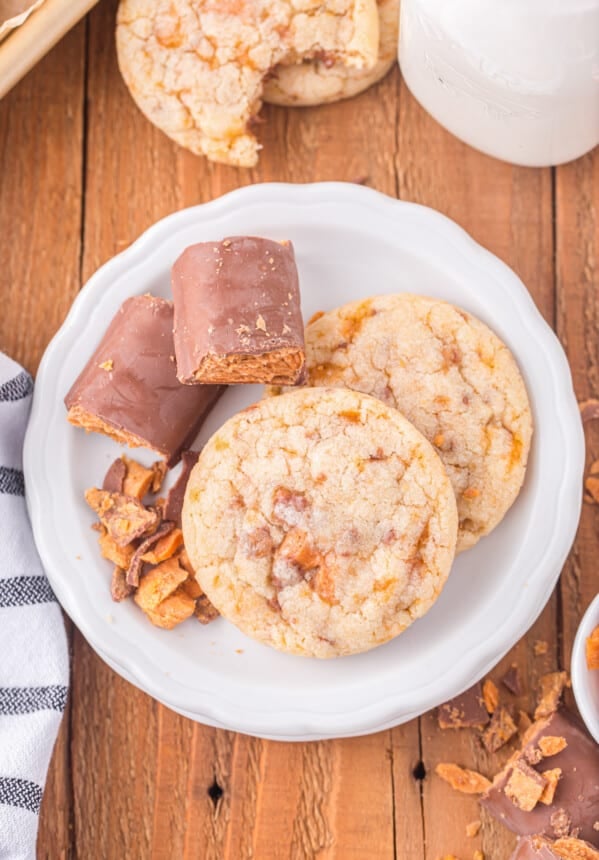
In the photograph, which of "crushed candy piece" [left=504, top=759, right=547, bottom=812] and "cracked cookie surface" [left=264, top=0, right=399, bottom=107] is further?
"cracked cookie surface" [left=264, top=0, right=399, bottom=107]

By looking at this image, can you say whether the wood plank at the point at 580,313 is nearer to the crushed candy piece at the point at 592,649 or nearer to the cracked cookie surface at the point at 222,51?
the crushed candy piece at the point at 592,649

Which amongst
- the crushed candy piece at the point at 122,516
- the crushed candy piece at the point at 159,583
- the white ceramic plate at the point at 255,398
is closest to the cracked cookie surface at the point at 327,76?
the white ceramic plate at the point at 255,398

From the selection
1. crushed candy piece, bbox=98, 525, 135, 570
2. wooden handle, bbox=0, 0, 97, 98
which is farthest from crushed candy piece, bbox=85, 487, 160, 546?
wooden handle, bbox=0, 0, 97, 98

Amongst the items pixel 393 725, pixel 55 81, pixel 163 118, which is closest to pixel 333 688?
pixel 393 725

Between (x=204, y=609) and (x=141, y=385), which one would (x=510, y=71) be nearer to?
(x=141, y=385)

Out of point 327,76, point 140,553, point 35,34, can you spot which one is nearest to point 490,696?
point 140,553

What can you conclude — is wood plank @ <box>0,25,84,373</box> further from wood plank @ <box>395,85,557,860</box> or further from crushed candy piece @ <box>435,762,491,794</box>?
crushed candy piece @ <box>435,762,491,794</box>

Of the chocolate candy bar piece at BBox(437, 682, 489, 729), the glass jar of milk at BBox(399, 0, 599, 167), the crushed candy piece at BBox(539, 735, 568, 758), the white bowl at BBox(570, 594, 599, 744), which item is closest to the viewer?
the glass jar of milk at BBox(399, 0, 599, 167)

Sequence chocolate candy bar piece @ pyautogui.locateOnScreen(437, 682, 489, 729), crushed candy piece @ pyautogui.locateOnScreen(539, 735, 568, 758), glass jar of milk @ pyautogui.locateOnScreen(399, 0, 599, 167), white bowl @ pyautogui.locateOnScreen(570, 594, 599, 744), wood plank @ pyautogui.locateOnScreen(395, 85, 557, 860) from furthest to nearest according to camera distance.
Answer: wood plank @ pyautogui.locateOnScreen(395, 85, 557, 860) < chocolate candy bar piece @ pyautogui.locateOnScreen(437, 682, 489, 729) < crushed candy piece @ pyautogui.locateOnScreen(539, 735, 568, 758) < white bowl @ pyautogui.locateOnScreen(570, 594, 599, 744) < glass jar of milk @ pyautogui.locateOnScreen(399, 0, 599, 167)
